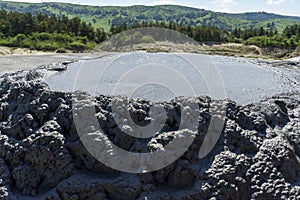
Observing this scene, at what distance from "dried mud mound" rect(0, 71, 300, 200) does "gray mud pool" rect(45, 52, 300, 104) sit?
1.30ft

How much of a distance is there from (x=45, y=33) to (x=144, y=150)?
2010cm

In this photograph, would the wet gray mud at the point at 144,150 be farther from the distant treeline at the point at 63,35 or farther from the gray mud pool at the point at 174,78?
the distant treeline at the point at 63,35

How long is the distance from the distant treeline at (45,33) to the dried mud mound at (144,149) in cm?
1652

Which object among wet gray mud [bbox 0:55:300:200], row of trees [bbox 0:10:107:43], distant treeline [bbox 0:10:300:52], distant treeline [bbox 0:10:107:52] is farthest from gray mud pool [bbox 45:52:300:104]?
row of trees [bbox 0:10:107:43]

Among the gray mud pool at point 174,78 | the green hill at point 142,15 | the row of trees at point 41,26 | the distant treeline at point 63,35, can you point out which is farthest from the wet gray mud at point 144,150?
the green hill at point 142,15

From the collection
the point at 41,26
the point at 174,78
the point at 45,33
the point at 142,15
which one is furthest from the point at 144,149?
the point at 142,15

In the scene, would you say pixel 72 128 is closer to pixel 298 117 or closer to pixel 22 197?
pixel 22 197

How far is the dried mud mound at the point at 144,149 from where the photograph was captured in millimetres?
3416

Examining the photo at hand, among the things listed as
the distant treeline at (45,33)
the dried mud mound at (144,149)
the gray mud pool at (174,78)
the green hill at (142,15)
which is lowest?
the green hill at (142,15)

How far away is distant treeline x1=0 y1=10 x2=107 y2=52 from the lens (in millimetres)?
20656

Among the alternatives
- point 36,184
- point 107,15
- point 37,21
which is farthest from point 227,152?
point 107,15

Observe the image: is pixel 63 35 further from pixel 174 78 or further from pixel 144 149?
pixel 144 149

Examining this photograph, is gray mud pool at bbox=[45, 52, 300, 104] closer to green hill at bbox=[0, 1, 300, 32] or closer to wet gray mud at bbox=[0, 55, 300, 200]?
wet gray mud at bbox=[0, 55, 300, 200]

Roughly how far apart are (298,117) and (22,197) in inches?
112
